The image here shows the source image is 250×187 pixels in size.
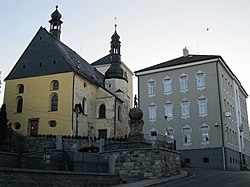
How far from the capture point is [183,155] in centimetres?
3609

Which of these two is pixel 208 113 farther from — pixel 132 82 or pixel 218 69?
pixel 132 82

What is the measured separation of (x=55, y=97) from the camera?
41.7 meters

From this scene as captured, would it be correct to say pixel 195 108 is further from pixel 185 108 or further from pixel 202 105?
pixel 185 108

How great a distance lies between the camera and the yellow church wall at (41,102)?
39.9 m

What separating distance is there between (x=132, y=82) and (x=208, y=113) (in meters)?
33.1

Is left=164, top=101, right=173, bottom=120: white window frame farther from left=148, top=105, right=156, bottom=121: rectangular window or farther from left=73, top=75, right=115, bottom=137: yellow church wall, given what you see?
left=73, top=75, right=115, bottom=137: yellow church wall

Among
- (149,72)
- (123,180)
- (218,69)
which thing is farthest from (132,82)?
(123,180)

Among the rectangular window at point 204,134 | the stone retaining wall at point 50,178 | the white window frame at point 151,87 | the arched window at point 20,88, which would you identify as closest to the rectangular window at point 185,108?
the rectangular window at point 204,134

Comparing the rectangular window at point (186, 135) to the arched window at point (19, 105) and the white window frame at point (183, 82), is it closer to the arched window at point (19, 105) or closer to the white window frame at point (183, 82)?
the white window frame at point (183, 82)

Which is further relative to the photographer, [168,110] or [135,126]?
[168,110]

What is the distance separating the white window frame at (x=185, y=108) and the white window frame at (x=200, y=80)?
6.71ft

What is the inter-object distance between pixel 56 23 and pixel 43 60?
8893 millimetres

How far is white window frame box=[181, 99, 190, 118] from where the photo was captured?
37.5 m

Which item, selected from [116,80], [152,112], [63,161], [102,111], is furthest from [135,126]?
[116,80]
